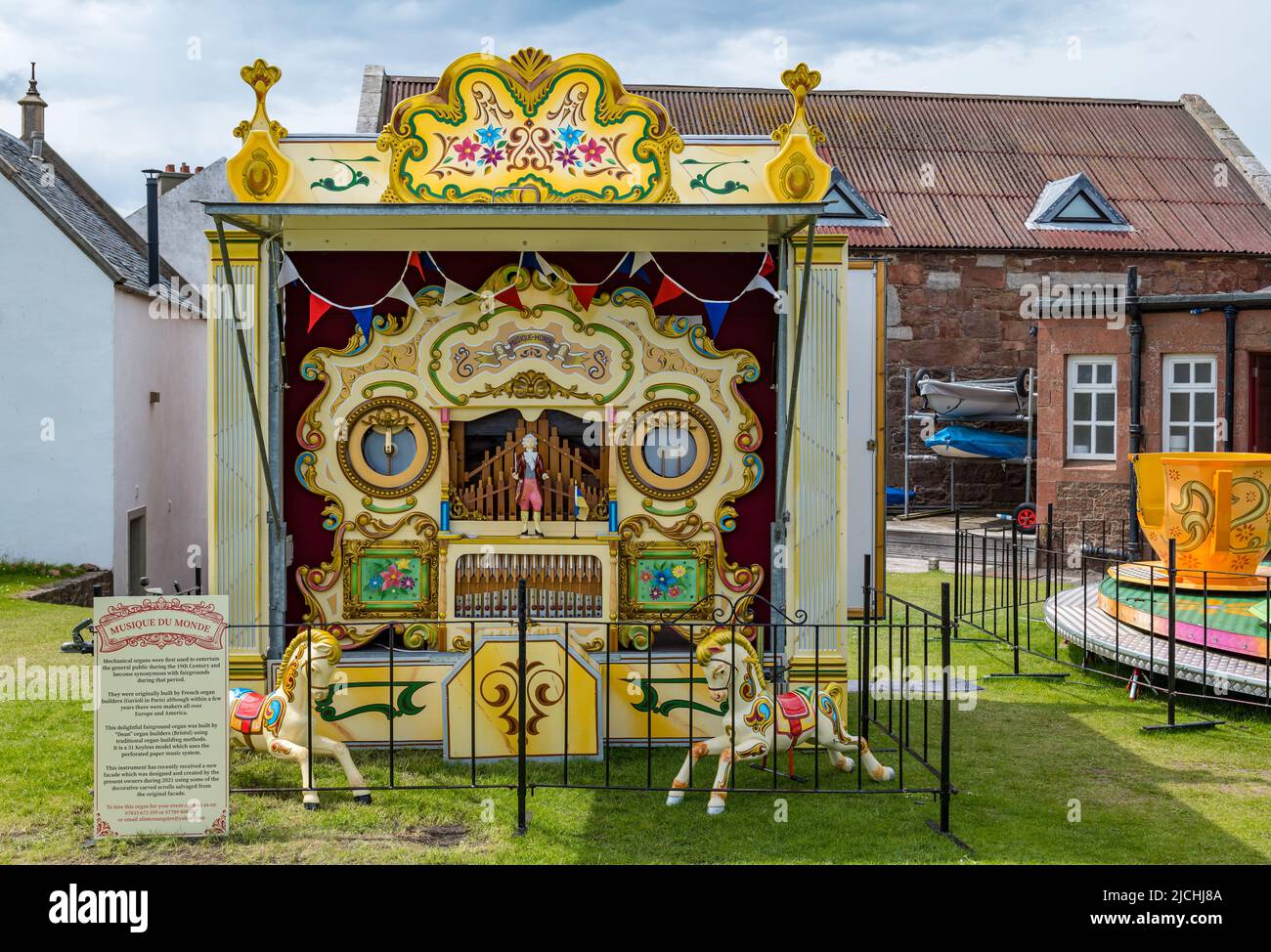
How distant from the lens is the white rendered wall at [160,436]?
1741cm

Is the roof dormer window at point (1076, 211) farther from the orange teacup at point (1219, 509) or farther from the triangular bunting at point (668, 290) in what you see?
the triangular bunting at point (668, 290)

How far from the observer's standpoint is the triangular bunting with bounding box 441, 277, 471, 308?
31.2 ft

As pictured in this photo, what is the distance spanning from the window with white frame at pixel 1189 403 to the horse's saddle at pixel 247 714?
15795 millimetres

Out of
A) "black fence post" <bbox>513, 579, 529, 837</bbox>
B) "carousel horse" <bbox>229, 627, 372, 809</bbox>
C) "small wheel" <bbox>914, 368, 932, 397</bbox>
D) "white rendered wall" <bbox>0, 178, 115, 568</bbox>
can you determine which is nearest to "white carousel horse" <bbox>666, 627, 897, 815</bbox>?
"black fence post" <bbox>513, 579, 529, 837</bbox>

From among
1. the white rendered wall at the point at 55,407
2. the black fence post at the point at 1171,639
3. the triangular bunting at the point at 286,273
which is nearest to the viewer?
the triangular bunting at the point at 286,273

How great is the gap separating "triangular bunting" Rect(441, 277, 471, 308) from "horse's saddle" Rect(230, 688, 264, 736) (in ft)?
10.4

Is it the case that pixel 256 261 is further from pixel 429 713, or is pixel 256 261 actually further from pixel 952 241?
pixel 952 241

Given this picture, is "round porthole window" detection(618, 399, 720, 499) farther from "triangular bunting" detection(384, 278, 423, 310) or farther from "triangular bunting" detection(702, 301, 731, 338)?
"triangular bunting" detection(384, 278, 423, 310)

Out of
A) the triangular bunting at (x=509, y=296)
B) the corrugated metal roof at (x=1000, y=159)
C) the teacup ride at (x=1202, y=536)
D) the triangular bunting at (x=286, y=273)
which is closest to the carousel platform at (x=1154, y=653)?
the teacup ride at (x=1202, y=536)

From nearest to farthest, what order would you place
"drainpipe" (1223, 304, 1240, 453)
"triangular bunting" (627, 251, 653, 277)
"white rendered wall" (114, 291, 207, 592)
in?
"triangular bunting" (627, 251, 653, 277) < "white rendered wall" (114, 291, 207, 592) < "drainpipe" (1223, 304, 1240, 453)

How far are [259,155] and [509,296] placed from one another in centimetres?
201

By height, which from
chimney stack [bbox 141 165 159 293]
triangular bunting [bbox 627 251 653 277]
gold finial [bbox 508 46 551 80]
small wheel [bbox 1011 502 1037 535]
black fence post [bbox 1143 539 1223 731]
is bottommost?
black fence post [bbox 1143 539 1223 731]

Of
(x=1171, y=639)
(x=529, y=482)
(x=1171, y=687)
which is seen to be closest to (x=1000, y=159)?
(x=1171, y=639)

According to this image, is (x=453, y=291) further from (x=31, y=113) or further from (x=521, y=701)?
(x=31, y=113)
